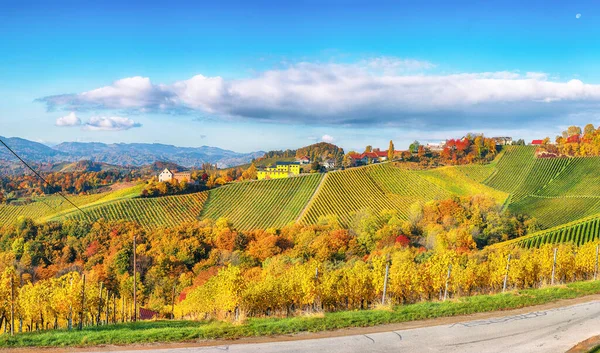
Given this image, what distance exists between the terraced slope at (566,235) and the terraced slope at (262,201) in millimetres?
37394

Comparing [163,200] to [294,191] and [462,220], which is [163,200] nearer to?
[294,191]

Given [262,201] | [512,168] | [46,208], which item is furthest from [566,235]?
[46,208]

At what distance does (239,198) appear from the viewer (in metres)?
87.9

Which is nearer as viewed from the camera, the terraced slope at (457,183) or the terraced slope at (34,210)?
the terraced slope at (34,210)

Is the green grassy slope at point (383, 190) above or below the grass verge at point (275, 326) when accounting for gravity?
above

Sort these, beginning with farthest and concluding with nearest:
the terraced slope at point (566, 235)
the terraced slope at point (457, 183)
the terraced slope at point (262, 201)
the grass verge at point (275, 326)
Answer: the terraced slope at point (457, 183) < the terraced slope at point (262, 201) < the terraced slope at point (566, 235) < the grass verge at point (275, 326)

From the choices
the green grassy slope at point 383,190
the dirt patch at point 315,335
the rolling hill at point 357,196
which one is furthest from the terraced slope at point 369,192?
the dirt patch at point 315,335

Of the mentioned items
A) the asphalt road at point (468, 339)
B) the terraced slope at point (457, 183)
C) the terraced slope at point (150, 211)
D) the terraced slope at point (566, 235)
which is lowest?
the terraced slope at point (566, 235)

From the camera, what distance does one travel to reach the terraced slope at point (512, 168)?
89.9 meters

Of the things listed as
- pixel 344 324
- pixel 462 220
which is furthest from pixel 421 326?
pixel 462 220

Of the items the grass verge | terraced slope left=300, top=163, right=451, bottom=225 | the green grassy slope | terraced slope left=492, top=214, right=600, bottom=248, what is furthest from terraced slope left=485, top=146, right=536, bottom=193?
the grass verge

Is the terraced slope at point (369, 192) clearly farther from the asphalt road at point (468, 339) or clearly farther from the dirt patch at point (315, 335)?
the asphalt road at point (468, 339)

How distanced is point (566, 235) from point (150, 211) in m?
66.7

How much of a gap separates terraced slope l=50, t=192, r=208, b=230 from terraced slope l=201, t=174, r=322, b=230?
3.00 meters
